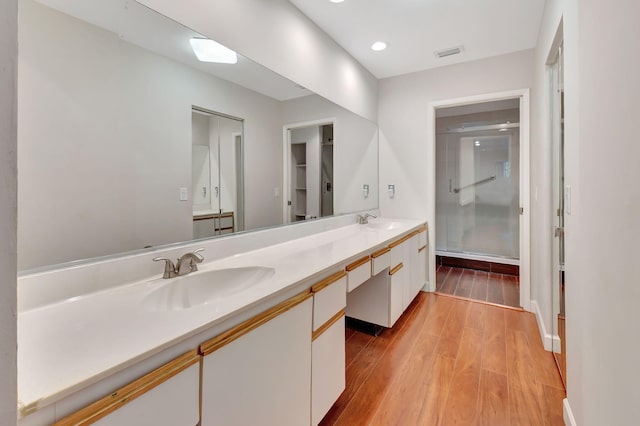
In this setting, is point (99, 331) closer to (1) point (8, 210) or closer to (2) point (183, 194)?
(1) point (8, 210)

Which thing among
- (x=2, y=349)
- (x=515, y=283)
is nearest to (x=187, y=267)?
(x=2, y=349)

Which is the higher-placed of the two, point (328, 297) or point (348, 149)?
point (348, 149)

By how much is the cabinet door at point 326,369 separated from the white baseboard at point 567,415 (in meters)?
1.10

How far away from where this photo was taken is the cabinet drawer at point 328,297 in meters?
1.29

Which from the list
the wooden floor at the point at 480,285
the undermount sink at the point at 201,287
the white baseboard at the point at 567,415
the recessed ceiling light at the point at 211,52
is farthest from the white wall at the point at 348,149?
the white baseboard at the point at 567,415

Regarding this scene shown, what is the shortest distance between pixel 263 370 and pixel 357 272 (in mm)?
849

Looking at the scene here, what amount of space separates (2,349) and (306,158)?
83.8 inches

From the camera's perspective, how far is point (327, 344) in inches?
54.4

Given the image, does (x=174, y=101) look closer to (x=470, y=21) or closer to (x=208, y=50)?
(x=208, y=50)

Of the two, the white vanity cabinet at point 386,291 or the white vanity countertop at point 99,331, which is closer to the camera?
the white vanity countertop at point 99,331

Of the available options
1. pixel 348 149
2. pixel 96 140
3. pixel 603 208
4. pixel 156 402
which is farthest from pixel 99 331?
pixel 348 149

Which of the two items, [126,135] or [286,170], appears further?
[286,170]

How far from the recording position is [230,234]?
166cm

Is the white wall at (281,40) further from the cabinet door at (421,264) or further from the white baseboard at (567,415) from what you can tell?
the white baseboard at (567,415)
